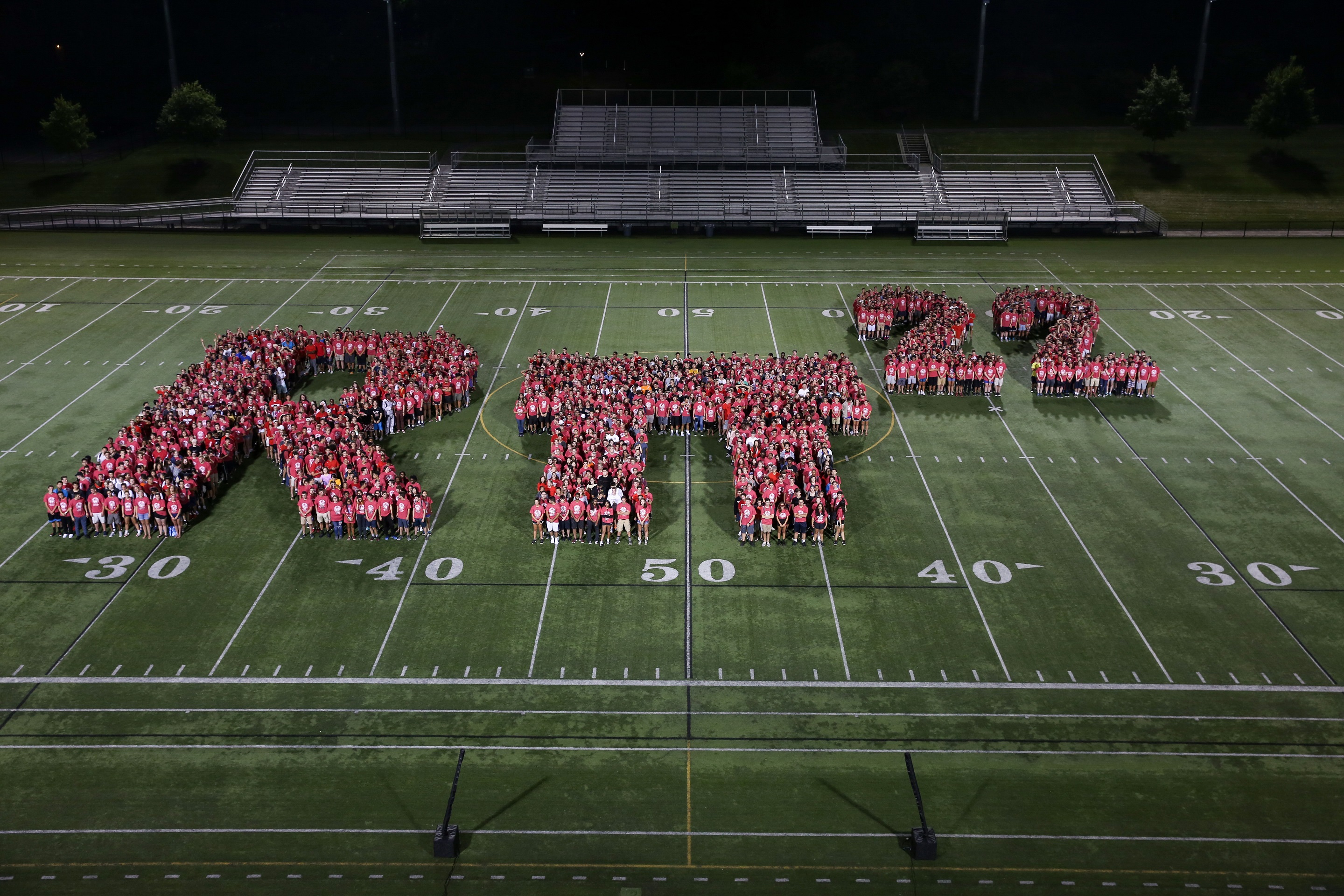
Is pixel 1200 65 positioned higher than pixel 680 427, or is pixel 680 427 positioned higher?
pixel 1200 65

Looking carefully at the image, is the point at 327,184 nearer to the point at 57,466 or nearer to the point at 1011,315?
the point at 57,466

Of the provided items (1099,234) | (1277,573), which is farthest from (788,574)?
(1099,234)

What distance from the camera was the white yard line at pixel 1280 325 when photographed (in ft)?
107

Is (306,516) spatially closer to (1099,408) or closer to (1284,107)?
(1099,408)

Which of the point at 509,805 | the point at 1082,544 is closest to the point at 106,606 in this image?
the point at 509,805

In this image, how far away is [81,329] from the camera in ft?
115

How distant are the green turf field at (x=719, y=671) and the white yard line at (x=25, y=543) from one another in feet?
0.44

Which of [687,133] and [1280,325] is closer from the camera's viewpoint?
[1280,325]

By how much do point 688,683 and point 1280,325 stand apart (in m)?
27.7

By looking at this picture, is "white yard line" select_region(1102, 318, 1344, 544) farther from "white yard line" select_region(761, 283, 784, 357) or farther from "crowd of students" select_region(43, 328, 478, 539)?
"crowd of students" select_region(43, 328, 478, 539)

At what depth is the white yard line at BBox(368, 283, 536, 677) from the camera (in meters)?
18.9

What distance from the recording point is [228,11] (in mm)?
A: 74312

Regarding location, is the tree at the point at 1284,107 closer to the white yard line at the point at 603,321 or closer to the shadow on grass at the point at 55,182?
the white yard line at the point at 603,321

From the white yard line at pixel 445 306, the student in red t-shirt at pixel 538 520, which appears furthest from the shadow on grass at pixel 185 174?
the student in red t-shirt at pixel 538 520
